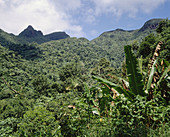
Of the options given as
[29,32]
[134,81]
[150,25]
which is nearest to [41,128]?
[134,81]

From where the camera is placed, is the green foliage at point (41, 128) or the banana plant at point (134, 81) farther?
the banana plant at point (134, 81)

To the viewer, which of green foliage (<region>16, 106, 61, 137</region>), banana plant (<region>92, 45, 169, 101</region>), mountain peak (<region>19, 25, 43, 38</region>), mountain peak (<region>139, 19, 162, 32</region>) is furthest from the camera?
mountain peak (<region>19, 25, 43, 38</region>)

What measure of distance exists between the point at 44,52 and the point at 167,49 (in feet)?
239

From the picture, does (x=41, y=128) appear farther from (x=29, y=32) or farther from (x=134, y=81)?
(x=29, y=32)

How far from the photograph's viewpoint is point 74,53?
79.1 meters

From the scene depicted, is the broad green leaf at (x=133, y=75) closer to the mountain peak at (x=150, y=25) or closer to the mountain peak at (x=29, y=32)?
the mountain peak at (x=150, y=25)

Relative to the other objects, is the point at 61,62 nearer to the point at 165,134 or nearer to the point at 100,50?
the point at 100,50

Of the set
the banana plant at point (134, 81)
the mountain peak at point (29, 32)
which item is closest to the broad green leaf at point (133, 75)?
the banana plant at point (134, 81)

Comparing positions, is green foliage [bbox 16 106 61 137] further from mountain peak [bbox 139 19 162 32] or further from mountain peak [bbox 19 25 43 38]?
mountain peak [bbox 19 25 43 38]

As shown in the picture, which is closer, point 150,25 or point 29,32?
point 150,25

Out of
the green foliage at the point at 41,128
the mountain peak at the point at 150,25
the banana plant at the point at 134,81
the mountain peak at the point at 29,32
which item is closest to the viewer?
the green foliage at the point at 41,128

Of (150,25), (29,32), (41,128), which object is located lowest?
(41,128)

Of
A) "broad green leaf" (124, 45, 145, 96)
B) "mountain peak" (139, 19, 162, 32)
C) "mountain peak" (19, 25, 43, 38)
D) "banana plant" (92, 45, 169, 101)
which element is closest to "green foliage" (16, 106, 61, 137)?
"banana plant" (92, 45, 169, 101)

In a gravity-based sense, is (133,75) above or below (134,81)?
above
